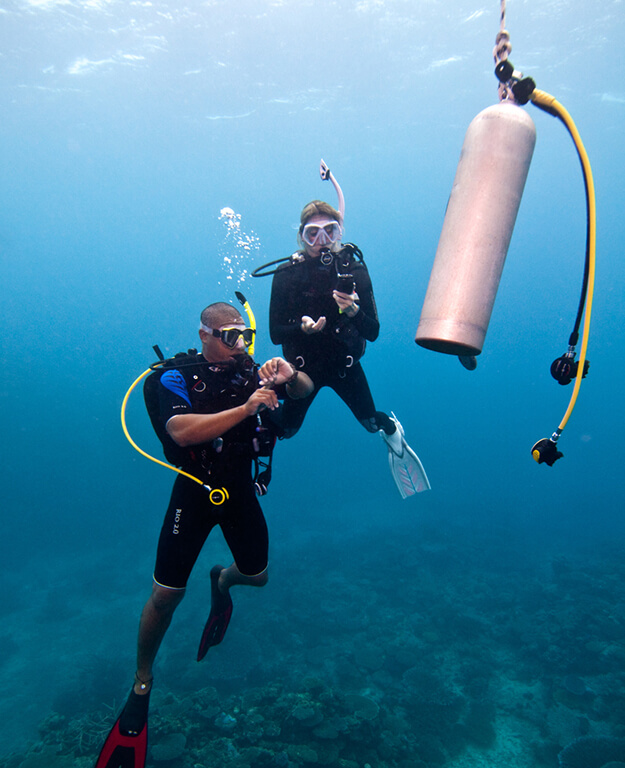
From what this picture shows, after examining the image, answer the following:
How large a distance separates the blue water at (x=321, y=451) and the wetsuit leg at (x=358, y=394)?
5.36 m

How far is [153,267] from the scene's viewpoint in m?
102

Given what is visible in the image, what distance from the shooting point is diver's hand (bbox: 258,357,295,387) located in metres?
2.86

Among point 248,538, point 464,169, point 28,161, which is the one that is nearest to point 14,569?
point 248,538

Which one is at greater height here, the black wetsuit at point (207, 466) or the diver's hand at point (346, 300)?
the diver's hand at point (346, 300)

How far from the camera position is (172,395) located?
10.3 ft

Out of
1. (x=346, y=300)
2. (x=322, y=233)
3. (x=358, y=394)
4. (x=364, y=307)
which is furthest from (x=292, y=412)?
(x=322, y=233)

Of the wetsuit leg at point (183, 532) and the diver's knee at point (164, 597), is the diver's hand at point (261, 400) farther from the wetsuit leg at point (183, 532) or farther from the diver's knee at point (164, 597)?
the diver's knee at point (164, 597)

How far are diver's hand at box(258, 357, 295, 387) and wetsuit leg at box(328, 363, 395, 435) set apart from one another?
Answer: 83.4 inches

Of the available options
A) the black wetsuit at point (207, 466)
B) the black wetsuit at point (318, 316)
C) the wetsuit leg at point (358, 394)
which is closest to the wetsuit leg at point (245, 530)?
the black wetsuit at point (207, 466)

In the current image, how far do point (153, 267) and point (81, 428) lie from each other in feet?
244

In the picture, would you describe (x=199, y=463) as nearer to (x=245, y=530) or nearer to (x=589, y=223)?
(x=245, y=530)

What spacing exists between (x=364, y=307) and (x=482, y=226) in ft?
6.23

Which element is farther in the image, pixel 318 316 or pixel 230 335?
pixel 318 316

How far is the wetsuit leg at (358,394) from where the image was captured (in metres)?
5.13
